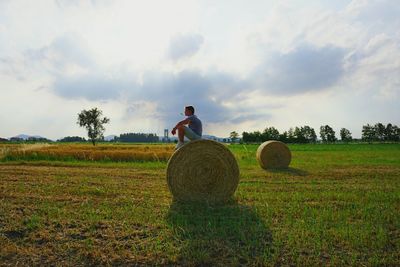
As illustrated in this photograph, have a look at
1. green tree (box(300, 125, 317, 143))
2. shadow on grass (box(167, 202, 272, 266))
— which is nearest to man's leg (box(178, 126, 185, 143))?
shadow on grass (box(167, 202, 272, 266))

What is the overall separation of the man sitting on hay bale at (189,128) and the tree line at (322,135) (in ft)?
293

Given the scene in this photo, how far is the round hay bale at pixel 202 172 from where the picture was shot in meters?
7.36

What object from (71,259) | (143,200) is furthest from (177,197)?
(71,259)

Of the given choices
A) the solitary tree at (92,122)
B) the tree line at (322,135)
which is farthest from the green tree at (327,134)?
the solitary tree at (92,122)

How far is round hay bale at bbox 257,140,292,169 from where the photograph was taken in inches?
593

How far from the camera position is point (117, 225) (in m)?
5.41

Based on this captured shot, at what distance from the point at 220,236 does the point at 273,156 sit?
35.4ft

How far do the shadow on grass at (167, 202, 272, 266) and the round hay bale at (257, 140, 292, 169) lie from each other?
8630 mm

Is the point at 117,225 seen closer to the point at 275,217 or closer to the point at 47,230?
the point at 47,230

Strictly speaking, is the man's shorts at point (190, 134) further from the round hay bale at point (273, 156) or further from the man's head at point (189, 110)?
the round hay bale at point (273, 156)

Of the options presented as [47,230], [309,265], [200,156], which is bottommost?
[309,265]

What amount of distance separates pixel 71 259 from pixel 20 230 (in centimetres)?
149

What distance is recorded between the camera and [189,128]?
8023mm

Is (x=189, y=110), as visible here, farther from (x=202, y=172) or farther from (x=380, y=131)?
(x=380, y=131)
